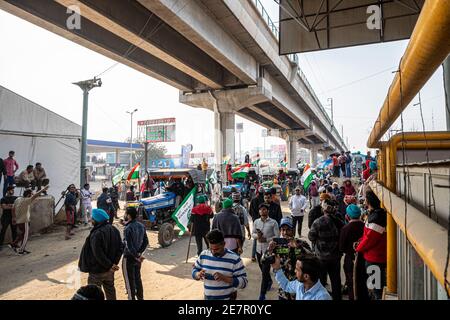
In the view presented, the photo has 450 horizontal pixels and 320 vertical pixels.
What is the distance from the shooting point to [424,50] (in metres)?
1.18

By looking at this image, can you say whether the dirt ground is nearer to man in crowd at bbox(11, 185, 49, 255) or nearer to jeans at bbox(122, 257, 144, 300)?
man in crowd at bbox(11, 185, 49, 255)

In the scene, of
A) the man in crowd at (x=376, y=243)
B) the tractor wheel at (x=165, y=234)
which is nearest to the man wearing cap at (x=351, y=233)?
the man in crowd at (x=376, y=243)

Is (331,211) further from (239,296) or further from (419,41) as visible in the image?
(419,41)

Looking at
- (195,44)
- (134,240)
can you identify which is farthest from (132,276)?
(195,44)

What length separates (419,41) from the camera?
3.86 ft

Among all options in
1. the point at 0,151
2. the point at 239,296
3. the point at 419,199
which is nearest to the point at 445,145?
the point at 419,199

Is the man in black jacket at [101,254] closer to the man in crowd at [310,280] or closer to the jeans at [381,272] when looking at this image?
the man in crowd at [310,280]

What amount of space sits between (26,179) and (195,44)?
31.9 ft

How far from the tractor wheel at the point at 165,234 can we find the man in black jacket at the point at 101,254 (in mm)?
4404

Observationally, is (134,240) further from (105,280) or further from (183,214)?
(183,214)

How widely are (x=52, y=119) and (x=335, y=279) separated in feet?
43.0

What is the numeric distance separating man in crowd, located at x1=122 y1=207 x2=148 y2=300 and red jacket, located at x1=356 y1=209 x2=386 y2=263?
3390 millimetres

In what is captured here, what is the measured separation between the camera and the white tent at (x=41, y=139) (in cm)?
1134

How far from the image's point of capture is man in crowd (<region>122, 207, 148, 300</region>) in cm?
470
